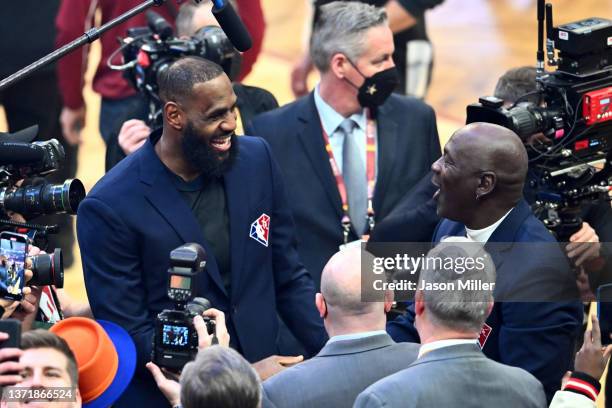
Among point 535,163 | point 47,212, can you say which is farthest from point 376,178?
point 47,212

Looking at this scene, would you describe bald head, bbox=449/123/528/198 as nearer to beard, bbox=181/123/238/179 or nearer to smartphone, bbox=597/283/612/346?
smartphone, bbox=597/283/612/346

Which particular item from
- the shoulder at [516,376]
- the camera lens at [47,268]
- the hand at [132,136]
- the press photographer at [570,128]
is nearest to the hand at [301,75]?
the hand at [132,136]

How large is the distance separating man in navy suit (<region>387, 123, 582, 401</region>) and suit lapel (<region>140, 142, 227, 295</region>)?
0.60 m

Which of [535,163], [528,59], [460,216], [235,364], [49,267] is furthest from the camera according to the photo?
[528,59]

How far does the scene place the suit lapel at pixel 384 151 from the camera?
5.20 meters

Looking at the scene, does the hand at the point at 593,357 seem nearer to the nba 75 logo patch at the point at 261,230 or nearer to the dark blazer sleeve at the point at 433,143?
the nba 75 logo patch at the point at 261,230

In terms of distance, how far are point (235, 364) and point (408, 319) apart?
125cm

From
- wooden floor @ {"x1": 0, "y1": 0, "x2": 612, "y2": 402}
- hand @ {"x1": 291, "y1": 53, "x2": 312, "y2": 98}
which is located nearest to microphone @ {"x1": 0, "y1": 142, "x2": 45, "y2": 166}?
hand @ {"x1": 291, "y1": 53, "x2": 312, "y2": 98}

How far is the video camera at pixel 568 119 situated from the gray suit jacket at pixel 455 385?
3.89ft

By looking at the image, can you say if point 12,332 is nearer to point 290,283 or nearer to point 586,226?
point 290,283

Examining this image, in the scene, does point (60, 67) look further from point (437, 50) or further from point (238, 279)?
point (437, 50)

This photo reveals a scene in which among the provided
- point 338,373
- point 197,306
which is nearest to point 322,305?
point 338,373

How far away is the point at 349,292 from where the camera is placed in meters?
3.62

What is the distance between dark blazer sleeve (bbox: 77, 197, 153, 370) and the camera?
4.15 meters
